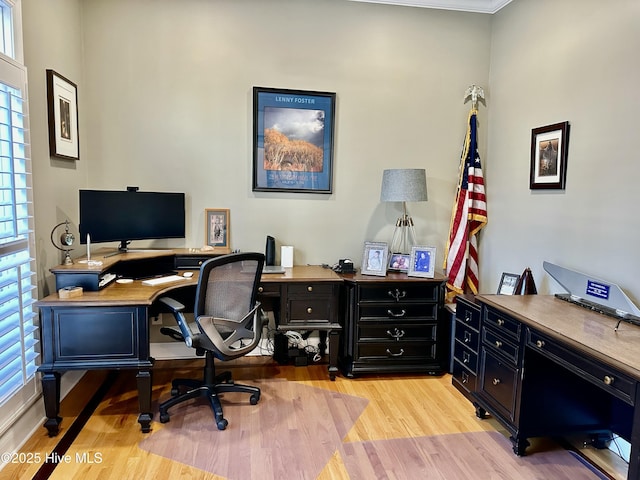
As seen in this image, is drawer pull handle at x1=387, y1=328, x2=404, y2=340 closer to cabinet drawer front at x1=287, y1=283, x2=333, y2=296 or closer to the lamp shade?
cabinet drawer front at x1=287, y1=283, x2=333, y2=296

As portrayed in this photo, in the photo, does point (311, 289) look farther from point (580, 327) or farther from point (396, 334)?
point (580, 327)

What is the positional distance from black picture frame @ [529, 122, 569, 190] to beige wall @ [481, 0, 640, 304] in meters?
0.05

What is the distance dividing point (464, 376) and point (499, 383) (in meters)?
0.56

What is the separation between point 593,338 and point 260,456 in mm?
1790

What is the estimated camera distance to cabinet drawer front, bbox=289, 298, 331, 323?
10.2 feet

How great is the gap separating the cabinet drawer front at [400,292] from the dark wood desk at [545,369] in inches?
27.1

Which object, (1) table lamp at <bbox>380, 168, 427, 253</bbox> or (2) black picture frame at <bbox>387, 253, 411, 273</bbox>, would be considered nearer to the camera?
(1) table lamp at <bbox>380, 168, 427, 253</bbox>

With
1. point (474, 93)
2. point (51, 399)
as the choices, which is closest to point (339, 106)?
point (474, 93)

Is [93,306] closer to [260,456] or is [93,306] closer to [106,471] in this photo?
[106,471]

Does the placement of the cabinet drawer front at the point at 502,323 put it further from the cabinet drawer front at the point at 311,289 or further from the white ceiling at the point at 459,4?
the white ceiling at the point at 459,4

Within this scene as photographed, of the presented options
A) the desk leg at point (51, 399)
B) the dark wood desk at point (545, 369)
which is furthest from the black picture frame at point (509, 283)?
the desk leg at point (51, 399)

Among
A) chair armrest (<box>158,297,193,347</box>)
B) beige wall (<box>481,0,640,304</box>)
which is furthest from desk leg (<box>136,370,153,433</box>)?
beige wall (<box>481,0,640,304</box>)

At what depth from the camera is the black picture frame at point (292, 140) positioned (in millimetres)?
3441

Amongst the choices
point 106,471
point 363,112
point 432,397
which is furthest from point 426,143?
point 106,471
